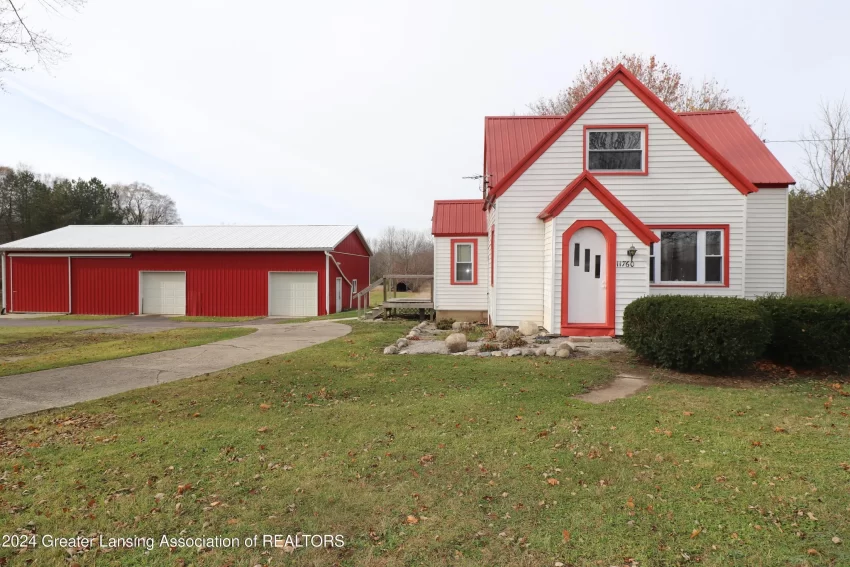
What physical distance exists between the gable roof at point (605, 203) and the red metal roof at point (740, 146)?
16.1ft

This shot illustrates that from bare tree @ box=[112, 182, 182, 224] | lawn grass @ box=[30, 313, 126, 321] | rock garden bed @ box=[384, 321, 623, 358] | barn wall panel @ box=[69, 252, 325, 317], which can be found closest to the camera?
rock garden bed @ box=[384, 321, 623, 358]

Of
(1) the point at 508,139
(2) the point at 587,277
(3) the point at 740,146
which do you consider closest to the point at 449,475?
(2) the point at 587,277

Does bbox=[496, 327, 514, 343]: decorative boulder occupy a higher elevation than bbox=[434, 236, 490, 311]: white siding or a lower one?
lower

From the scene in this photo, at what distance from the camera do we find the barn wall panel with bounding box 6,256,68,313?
1021 inches

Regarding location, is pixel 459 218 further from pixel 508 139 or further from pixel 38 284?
pixel 38 284

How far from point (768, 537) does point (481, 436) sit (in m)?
2.81

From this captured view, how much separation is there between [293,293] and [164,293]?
6919 mm

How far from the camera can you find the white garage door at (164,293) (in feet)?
83.5

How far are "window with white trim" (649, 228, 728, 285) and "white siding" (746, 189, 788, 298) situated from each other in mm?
1621

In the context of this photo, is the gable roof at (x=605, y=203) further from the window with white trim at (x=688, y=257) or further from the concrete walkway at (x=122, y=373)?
the concrete walkway at (x=122, y=373)

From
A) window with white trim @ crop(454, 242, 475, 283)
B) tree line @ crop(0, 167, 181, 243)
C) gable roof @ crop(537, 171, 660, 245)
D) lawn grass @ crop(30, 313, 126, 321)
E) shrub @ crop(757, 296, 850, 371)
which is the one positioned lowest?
lawn grass @ crop(30, 313, 126, 321)

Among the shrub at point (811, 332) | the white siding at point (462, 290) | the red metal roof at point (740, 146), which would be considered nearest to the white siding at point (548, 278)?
the white siding at point (462, 290)

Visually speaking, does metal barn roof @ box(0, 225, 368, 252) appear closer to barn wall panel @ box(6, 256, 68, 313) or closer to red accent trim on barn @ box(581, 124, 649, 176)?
barn wall panel @ box(6, 256, 68, 313)

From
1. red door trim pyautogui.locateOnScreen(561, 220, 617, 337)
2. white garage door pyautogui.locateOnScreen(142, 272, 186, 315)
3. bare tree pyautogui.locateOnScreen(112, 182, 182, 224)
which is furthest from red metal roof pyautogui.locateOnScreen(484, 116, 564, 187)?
bare tree pyautogui.locateOnScreen(112, 182, 182, 224)
